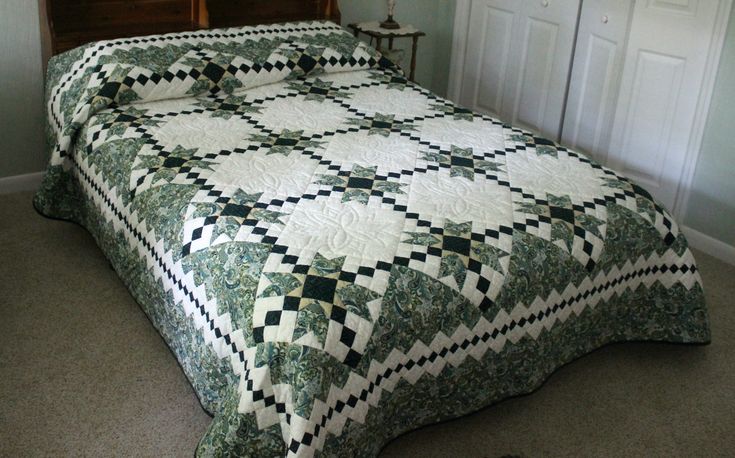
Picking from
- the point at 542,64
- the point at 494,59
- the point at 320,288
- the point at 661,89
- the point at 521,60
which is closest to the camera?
the point at 320,288

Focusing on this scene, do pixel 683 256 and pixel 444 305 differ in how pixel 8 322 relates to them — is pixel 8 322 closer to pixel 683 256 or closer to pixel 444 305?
pixel 444 305

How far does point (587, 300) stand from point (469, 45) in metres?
2.33

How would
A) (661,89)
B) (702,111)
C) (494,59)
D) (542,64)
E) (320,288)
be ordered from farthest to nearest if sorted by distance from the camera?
(494,59) → (542,64) → (661,89) → (702,111) → (320,288)

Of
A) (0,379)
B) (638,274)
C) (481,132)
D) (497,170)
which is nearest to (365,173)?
(497,170)

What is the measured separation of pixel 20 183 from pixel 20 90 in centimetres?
41

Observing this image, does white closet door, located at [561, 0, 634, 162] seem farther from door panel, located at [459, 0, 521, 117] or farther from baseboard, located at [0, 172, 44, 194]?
baseboard, located at [0, 172, 44, 194]

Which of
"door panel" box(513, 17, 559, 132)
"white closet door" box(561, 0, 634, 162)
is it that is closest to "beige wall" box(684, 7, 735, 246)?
"white closet door" box(561, 0, 634, 162)

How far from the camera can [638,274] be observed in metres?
2.35

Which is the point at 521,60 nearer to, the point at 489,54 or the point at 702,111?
the point at 489,54

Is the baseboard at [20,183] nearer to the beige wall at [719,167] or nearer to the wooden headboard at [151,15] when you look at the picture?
the wooden headboard at [151,15]

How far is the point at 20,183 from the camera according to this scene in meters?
3.34

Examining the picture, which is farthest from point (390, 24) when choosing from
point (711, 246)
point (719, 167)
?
point (711, 246)

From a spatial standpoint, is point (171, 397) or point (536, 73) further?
point (536, 73)

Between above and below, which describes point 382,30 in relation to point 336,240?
above
